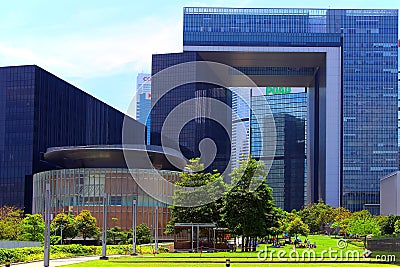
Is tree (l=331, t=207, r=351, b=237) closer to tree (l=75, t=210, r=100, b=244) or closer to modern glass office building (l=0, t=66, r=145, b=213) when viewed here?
tree (l=75, t=210, r=100, b=244)

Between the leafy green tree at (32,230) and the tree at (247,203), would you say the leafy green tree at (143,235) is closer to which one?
the leafy green tree at (32,230)

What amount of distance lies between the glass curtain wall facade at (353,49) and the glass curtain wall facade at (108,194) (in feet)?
152

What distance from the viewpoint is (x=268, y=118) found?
633 feet

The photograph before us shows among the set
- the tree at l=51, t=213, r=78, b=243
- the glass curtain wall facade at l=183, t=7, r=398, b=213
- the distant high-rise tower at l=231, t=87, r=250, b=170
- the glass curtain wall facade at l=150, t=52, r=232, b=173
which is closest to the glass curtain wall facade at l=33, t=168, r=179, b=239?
the tree at l=51, t=213, r=78, b=243

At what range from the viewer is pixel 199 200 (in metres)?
62.6

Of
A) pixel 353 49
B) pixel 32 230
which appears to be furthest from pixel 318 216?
pixel 32 230

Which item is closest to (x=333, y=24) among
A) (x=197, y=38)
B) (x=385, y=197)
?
(x=197, y=38)

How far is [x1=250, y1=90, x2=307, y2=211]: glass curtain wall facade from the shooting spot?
7042 inches

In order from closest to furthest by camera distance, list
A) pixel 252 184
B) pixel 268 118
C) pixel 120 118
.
→ pixel 252 184 < pixel 120 118 < pixel 268 118

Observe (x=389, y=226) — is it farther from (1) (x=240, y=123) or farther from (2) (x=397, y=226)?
(1) (x=240, y=123)

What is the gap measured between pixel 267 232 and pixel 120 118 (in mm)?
93141

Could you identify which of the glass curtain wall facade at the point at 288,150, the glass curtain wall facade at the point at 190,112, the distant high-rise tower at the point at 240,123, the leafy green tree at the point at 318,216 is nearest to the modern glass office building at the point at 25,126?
the glass curtain wall facade at the point at 190,112

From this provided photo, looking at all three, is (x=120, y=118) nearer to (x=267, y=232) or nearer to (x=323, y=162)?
(x=323, y=162)

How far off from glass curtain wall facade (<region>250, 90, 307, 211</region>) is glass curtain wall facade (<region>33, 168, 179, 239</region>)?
90.2m
